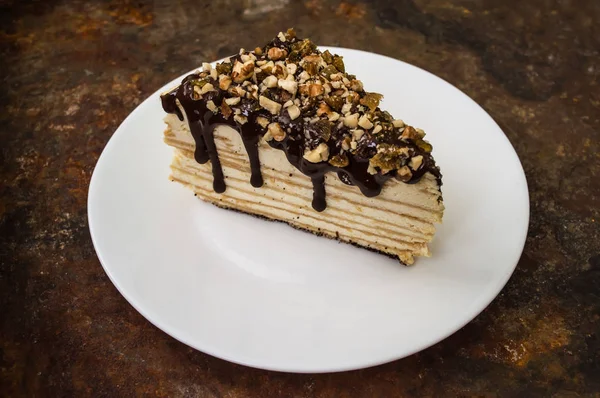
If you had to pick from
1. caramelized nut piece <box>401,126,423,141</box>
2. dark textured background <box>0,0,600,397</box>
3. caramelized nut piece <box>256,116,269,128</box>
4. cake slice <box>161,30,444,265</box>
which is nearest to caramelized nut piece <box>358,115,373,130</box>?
cake slice <box>161,30,444,265</box>

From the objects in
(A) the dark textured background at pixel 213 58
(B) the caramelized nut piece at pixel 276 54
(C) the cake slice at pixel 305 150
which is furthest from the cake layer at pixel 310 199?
(A) the dark textured background at pixel 213 58

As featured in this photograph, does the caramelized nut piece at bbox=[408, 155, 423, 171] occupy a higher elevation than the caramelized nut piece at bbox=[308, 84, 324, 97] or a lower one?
lower

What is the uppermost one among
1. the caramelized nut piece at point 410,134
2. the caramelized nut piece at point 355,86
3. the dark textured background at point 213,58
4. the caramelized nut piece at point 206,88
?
the caramelized nut piece at point 355,86

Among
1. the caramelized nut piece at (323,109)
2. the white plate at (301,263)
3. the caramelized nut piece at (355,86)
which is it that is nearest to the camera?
the white plate at (301,263)

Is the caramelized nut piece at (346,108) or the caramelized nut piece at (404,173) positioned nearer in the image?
the caramelized nut piece at (404,173)

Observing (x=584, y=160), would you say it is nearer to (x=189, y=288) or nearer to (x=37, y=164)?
(x=189, y=288)

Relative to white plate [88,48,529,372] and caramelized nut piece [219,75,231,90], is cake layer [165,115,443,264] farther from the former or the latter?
caramelized nut piece [219,75,231,90]

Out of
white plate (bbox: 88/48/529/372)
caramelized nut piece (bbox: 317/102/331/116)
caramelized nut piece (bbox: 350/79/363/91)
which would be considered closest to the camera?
white plate (bbox: 88/48/529/372)

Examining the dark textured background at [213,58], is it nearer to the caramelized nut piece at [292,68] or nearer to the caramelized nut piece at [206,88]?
the caramelized nut piece at [206,88]

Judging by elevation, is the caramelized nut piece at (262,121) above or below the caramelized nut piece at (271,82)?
below
